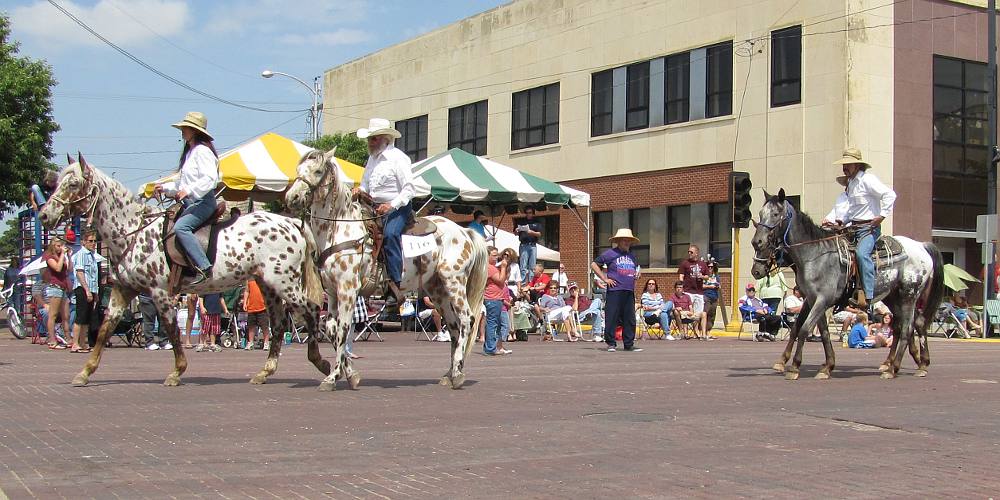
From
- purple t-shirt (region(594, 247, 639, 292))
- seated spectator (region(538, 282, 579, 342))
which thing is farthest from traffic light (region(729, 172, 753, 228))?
purple t-shirt (region(594, 247, 639, 292))

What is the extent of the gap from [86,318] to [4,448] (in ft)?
38.3

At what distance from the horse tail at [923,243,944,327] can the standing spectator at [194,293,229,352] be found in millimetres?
11718

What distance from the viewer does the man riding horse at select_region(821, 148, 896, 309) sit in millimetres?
12992

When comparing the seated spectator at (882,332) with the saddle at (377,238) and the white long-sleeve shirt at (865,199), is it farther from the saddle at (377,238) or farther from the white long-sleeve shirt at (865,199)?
the saddle at (377,238)

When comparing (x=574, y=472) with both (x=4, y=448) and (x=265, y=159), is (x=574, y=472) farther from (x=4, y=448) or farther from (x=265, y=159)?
(x=265, y=159)

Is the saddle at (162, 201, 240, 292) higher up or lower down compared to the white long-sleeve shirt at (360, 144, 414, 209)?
lower down

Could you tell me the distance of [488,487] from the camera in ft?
20.2

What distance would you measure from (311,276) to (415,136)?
37.7 metres

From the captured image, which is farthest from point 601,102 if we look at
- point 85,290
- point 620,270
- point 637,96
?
point 85,290

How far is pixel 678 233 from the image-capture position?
36.2m

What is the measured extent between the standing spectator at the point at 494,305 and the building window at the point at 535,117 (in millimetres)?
23445

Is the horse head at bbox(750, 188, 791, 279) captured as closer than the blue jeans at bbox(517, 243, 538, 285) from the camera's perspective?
Yes

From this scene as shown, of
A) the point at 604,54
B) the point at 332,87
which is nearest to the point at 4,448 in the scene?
the point at 604,54

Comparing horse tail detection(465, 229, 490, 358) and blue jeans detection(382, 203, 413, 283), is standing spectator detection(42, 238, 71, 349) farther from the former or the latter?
blue jeans detection(382, 203, 413, 283)
